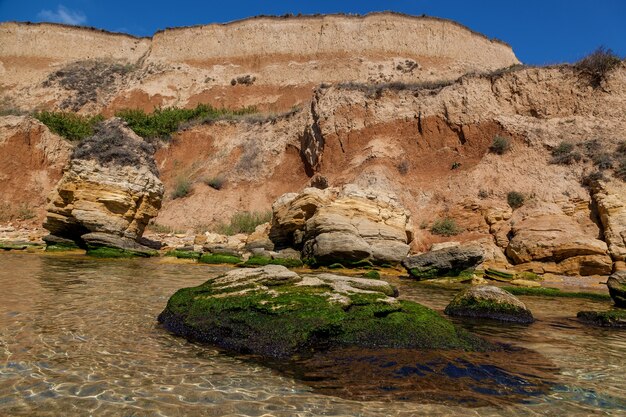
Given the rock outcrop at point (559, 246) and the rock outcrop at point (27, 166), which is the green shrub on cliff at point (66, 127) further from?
the rock outcrop at point (559, 246)

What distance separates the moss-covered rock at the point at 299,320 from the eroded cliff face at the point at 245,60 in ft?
138

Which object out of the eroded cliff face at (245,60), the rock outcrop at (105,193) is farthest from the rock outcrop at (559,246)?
the eroded cliff face at (245,60)

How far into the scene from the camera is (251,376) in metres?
4.32

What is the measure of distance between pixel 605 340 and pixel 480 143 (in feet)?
67.1

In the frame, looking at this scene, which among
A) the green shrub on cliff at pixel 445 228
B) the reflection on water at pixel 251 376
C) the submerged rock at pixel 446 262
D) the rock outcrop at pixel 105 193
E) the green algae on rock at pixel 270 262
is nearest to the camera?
the reflection on water at pixel 251 376

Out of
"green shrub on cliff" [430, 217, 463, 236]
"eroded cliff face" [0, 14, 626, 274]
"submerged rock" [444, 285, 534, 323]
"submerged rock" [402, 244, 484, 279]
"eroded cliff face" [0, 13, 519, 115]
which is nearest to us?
"submerged rock" [444, 285, 534, 323]

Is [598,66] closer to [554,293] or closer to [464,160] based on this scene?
[464,160]

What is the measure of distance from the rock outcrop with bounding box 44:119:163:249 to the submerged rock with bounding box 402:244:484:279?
1186 cm

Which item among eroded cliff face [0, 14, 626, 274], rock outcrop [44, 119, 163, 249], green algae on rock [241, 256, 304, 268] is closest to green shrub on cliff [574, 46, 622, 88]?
eroded cliff face [0, 14, 626, 274]

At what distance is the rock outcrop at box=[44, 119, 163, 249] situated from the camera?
681 inches

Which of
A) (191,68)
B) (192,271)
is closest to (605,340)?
(192,271)

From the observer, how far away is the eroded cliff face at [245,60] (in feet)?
160

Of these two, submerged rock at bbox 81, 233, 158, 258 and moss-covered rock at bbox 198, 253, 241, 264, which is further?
moss-covered rock at bbox 198, 253, 241, 264

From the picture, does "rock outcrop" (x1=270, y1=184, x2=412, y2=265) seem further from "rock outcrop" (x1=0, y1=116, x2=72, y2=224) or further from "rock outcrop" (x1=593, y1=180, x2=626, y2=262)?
"rock outcrop" (x1=0, y1=116, x2=72, y2=224)
